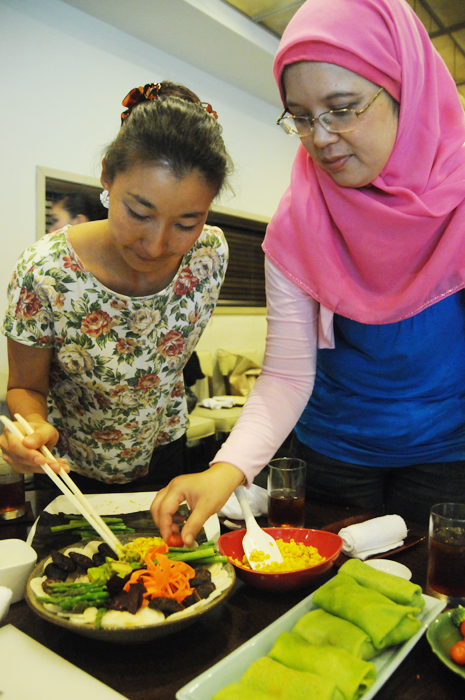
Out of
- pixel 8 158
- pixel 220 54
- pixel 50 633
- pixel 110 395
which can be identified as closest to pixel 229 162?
pixel 110 395

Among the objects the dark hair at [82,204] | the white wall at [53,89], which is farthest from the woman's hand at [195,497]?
the dark hair at [82,204]

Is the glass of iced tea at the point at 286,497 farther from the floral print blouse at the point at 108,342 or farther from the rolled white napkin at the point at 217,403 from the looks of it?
the rolled white napkin at the point at 217,403

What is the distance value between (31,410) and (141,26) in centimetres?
344

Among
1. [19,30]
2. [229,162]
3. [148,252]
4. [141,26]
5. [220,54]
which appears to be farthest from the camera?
[220,54]

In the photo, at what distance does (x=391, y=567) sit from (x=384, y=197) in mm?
743

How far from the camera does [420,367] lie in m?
1.21

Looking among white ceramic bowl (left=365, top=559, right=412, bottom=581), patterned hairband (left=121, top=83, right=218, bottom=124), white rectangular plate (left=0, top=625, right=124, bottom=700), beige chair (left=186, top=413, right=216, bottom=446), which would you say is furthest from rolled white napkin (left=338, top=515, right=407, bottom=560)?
beige chair (left=186, top=413, right=216, bottom=446)

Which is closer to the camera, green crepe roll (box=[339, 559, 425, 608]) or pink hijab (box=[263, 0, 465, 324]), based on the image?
green crepe roll (box=[339, 559, 425, 608])

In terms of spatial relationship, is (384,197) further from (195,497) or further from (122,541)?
(122,541)

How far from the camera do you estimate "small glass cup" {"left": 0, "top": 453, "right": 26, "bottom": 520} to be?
1.12 metres

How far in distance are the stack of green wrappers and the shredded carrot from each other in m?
0.16

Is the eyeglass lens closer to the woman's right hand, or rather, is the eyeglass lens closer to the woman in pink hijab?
the woman in pink hijab

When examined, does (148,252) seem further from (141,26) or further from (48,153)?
(141,26)

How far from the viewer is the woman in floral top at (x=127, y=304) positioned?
1.08 metres
